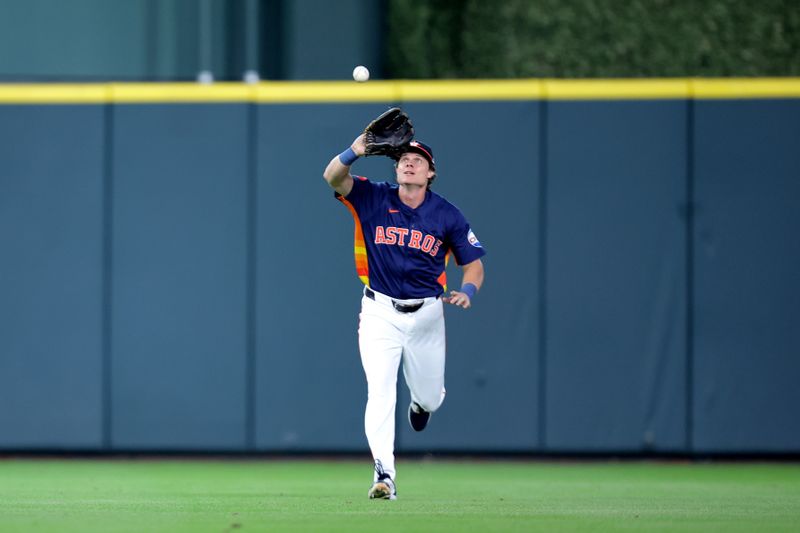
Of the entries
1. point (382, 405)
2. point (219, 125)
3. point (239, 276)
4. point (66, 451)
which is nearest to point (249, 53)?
point (219, 125)

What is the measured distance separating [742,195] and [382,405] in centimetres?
448

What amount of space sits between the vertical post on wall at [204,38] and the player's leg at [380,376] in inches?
160

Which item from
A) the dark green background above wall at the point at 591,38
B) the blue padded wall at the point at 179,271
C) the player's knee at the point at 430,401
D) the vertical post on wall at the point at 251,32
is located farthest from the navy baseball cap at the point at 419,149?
the dark green background above wall at the point at 591,38

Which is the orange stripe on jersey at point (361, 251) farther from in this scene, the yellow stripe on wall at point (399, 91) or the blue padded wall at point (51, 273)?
the blue padded wall at point (51, 273)

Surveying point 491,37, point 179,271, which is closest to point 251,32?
point 179,271

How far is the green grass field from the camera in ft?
19.8

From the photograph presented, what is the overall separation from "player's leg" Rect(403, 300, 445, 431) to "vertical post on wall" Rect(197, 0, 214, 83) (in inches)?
164

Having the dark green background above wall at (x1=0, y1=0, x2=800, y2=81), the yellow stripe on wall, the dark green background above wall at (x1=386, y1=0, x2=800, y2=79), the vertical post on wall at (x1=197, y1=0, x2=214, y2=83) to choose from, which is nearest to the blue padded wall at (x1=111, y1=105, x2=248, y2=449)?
the yellow stripe on wall

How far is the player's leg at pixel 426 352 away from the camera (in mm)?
7402

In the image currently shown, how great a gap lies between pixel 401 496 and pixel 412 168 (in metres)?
1.88

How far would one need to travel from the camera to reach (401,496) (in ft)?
24.4

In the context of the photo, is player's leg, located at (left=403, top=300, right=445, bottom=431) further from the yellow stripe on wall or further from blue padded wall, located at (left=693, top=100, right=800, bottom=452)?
blue padded wall, located at (left=693, top=100, right=800, bottom=452)

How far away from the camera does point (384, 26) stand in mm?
11734

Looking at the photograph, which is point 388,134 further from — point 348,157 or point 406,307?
point 406,307
